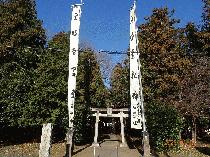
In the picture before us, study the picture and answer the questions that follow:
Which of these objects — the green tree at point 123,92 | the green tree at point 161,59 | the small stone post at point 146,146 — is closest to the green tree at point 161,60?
the green tree at point 161,59

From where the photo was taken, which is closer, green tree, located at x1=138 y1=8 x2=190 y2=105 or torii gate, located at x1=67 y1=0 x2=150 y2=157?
torii gate, located at x1=67 y1=0 x2=150 y2=157

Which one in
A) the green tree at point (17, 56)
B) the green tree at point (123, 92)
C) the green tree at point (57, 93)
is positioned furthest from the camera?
the green tree at point (123, 92)

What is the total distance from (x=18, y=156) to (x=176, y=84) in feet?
53.1

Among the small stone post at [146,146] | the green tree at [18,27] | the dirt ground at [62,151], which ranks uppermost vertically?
the green tree at [18,27]

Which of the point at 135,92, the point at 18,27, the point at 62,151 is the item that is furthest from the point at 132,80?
the point at 18,27

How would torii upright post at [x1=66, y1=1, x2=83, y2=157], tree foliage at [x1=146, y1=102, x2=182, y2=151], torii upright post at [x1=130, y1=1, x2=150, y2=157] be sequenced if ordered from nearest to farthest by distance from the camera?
1. torii upright post at [x1=66, y1=1, x2=83, y2=157]
2. torii upright post at [x1=130, y1=1, x2=150, y2=157]
3. tree foliage at [x1=146, y1=102, x2=182, y2=151]

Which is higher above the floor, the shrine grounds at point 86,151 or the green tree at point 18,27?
the green tree at point 18,27

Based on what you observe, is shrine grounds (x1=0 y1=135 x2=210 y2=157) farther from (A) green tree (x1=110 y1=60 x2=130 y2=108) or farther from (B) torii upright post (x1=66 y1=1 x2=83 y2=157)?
(A) green tree (x1=110 y1=60 x2=130 y2=108)

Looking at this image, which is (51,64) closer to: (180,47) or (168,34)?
(168,34)

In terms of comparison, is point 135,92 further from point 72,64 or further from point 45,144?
point 45,144

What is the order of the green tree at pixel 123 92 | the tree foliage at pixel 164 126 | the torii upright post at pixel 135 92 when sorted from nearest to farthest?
the torii upright post at pixel 135 92 < the tree foliage at pixel 164 126 < the green tree at pixel 123 92

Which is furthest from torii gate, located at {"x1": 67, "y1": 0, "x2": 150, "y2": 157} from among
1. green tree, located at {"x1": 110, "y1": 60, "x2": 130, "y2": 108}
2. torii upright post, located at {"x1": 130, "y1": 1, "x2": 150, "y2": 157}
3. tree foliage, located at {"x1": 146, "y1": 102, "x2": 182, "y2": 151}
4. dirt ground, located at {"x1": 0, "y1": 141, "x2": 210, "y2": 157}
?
green tree, located at {"x1": 110, "y1": 60, "x2": 130, "y2": 108}

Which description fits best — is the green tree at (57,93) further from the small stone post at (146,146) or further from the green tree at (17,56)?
the small stone post at (146,146)

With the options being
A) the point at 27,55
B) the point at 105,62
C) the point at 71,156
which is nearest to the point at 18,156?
the point at 71,156
